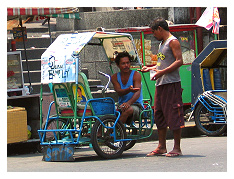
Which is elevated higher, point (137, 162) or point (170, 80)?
point (170, 80)

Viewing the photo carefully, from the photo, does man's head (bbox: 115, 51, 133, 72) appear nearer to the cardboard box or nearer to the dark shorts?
the dark shorts

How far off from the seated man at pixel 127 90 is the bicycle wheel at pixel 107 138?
1.09 feet

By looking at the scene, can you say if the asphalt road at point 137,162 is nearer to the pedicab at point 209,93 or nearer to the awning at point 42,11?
the pedicab at point 209,93

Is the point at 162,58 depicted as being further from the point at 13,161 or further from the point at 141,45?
the point at 141,45

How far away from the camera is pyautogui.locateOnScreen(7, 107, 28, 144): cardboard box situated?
8.78 meters

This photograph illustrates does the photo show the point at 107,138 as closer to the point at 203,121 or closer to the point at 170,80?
the point at 170,80

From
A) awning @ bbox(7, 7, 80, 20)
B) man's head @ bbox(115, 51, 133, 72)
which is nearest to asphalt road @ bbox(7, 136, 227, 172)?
man's head @ bbox(115, 51, 133, 72)

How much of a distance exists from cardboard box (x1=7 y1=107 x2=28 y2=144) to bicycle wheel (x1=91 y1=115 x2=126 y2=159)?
1.61 metres

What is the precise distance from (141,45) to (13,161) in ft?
17.2

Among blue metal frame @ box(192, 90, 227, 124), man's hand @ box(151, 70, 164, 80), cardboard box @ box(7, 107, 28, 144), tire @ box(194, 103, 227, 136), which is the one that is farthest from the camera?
tire @ box(194, 103, 227, 136)

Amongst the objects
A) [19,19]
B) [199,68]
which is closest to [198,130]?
[199,68]

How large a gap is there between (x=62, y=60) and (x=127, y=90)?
3.71 feet

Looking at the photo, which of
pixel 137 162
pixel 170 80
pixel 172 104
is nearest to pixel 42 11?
pixel 170 80

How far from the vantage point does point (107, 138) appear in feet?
25.8
